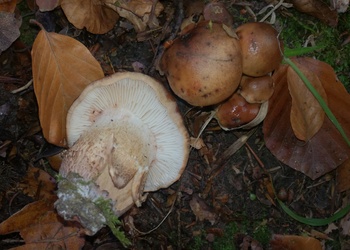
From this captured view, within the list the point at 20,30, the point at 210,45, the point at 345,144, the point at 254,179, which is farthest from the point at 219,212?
the point at 20,30

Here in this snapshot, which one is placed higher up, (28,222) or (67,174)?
(67,174)

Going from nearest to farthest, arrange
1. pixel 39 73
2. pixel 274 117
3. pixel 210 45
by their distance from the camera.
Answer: pixel 210 45, pixel 39 73, pixel 274 117

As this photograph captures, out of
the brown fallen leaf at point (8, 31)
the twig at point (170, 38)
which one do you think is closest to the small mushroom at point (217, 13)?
the twig at point (170, 38)

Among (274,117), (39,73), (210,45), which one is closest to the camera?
(210,45)

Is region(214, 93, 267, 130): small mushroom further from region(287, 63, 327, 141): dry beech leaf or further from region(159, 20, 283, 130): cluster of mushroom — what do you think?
region(287, 63, 327, 141): dry beech leaf

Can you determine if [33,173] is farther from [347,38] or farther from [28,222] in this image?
[347,38]

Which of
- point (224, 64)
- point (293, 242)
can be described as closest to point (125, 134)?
point (224, 64)

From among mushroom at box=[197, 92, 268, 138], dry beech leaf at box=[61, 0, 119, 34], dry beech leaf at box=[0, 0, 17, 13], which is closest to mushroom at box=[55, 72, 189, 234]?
mushroom at box=[197, 92, 268, 138]
